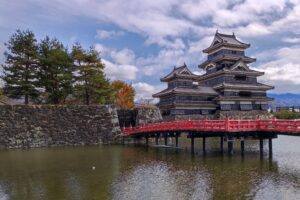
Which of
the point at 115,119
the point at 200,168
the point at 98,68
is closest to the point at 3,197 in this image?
the point at 200,168

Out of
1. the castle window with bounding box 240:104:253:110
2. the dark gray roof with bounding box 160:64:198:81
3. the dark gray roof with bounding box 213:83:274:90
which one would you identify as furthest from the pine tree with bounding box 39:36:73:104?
the castle window with bounding box 240:104:253:110

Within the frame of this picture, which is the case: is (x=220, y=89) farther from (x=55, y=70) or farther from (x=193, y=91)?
(x=55, y=70)

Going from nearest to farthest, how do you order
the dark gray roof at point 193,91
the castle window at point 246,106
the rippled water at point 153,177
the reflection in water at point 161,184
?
the reflection in water at point 161,184 → the rippled water at point 153,177 → the dark gray roof at point 193,91 → the castle window at point 246,106

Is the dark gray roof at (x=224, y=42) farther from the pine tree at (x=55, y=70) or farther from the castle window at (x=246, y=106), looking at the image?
the pine tree at (x=55, y=70)

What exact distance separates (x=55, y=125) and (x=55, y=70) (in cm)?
696

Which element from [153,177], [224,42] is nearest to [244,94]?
[224,42]

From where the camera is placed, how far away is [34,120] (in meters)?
35.6

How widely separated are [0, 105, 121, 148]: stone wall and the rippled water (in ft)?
31.8

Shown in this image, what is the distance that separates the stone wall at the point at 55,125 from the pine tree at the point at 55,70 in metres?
3.67

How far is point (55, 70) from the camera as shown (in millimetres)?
39000

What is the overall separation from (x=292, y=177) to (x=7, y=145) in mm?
27529

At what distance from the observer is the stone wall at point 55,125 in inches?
1350

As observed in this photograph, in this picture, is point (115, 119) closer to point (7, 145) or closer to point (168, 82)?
point (7, 145)

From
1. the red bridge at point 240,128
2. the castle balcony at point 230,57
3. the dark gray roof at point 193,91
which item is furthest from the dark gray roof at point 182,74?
the red bridge at point 240,128
